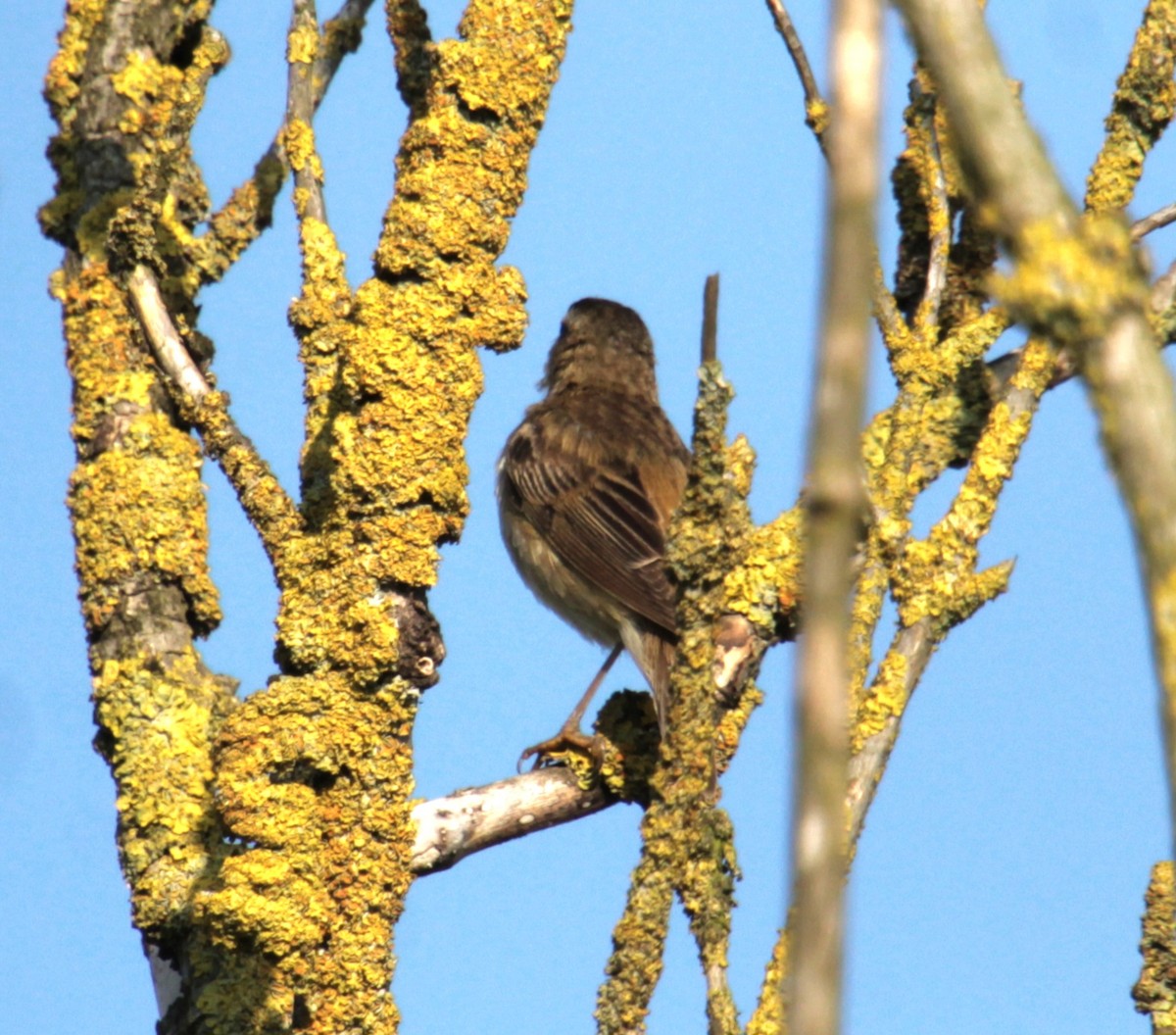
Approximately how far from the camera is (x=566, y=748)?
18.7ft

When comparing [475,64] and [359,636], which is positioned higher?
[475,64]

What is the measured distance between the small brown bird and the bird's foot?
2 centimetres

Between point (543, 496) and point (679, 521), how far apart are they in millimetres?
3544

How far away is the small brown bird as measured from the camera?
6.29 metres

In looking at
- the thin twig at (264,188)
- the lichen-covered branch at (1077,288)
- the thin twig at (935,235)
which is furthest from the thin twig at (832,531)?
the thin twig at (264,188)

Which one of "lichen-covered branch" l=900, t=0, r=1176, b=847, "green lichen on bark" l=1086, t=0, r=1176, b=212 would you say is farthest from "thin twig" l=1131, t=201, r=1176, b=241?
"lichen-covered branch" l=900, t=0, r=1176, b=847

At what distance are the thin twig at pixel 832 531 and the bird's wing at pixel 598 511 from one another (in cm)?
489

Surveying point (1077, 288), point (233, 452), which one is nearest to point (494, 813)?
point (233, 452)

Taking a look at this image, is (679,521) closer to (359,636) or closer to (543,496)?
(359,636)

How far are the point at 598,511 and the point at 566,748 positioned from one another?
1325mm

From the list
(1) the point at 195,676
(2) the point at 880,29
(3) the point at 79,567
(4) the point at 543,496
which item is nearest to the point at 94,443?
(3) the point at 79,567

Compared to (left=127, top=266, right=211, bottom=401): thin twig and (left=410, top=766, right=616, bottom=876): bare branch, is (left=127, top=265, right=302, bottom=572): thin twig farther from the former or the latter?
(left=410, top=766, right=616, bottom=876): bare branch

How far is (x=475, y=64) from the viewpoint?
4469 millimetres

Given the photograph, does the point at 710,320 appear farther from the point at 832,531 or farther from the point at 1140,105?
the point at 1140,105
